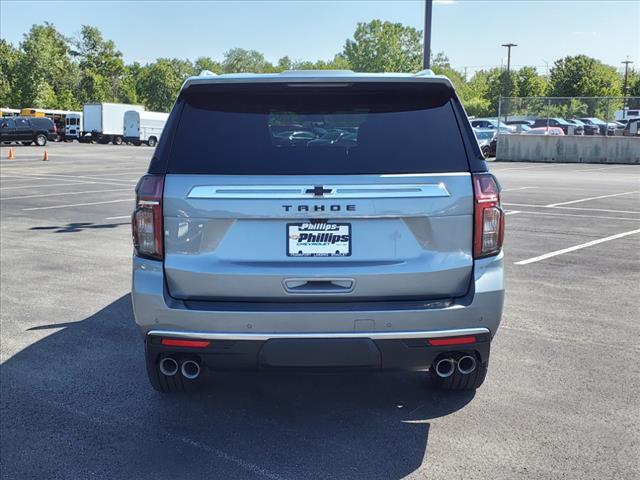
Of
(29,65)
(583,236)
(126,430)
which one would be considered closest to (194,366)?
→ (126,430)

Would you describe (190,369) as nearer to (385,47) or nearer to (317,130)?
(317,130)

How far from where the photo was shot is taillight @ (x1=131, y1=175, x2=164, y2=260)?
3.72 m

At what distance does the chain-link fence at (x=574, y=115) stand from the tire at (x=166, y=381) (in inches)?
1399

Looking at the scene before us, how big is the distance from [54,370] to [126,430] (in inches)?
51.8

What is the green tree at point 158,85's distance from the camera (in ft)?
409

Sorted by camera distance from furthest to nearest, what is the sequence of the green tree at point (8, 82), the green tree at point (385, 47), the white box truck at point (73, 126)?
the green tree at point (385, 47)
the green tree at point (8, 82)
the white box truck at point (73, 126)

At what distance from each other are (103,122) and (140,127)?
310 cm

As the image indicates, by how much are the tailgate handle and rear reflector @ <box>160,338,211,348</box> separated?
51cm

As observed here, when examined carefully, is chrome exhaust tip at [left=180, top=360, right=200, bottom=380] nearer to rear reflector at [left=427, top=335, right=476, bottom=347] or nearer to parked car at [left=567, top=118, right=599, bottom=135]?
rear reflector at [left=427, top=335, right=476, bottom=347]

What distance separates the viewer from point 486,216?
378 cm

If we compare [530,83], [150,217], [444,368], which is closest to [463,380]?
[444,368]

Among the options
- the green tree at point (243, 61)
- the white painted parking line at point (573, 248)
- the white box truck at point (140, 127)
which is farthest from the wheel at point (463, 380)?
the green tree at point (243, 61)

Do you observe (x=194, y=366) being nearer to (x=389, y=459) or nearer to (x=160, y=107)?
(x=389, y=459)

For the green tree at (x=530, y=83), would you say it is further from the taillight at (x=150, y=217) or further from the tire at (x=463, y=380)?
the taillight at (x=150, y=217)
